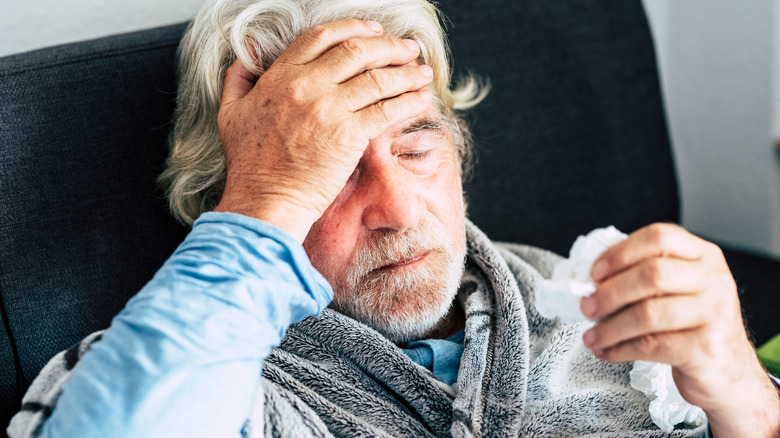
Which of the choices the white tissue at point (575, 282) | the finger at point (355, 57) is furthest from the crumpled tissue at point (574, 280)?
the finger at point (355, 57)

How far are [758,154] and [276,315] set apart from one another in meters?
1.70

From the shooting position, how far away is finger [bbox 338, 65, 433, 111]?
82cm

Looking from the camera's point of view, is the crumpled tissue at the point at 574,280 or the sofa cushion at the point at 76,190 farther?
the sofa cushion at the point at 76,190

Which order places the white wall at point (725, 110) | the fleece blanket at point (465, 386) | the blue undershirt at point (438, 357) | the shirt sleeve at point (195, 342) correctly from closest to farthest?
the shirt sleeve at point (195, 342) < the fleece blanket at point (465, 386) < the blue undershirt at point (438, 357) < the white wall at point (725, 110)

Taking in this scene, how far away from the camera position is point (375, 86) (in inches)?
32.7

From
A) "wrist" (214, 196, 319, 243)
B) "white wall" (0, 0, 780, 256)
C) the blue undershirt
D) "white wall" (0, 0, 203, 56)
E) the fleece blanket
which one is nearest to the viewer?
"wrist" (214, 196, 319, 243)

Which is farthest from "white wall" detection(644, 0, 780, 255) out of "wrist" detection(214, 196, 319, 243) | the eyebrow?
"wrist" detection(214, 196, 319, 243)

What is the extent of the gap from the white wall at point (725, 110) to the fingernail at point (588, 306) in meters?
1.49

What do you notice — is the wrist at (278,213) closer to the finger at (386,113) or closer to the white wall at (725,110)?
the finger at (386,113)

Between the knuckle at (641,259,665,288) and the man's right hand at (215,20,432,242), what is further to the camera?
the man's right hand at (215,20,432,242)

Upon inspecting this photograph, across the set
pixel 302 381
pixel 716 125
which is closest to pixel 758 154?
pixel 716 125

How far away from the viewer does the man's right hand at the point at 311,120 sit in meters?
0.78

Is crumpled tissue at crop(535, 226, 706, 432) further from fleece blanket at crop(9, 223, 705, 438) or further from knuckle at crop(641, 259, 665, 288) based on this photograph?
fleece blanket at crop(9, 223, 705, 438)

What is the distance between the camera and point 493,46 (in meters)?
1.43
